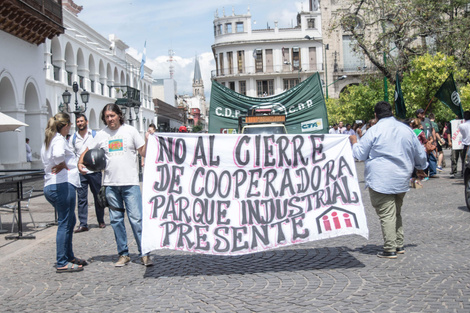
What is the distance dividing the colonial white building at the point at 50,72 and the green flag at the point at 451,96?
14.8m

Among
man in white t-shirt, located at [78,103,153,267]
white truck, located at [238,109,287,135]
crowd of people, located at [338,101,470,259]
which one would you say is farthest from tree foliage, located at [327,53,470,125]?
man in white t-shirt, located at [78,103,153,267]

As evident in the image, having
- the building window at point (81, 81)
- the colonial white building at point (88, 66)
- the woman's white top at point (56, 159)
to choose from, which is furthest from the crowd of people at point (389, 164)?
the building window at point (81, 81)

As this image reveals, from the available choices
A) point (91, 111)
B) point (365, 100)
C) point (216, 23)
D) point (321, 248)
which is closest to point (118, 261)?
point (321, 248)

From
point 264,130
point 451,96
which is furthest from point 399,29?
point 451,96

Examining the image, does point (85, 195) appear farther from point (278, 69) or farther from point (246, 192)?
point (278, 69)

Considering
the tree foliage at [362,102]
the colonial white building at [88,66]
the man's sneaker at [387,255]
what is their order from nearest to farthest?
the man's sneaker at [387,255], the colonial white building at [88,66], the tree foliage at [362,102]

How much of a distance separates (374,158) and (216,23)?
75.9 meters

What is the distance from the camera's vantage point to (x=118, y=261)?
676 centimetres

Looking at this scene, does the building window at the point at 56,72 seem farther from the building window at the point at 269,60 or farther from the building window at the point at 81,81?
the building window at the point at 269,60

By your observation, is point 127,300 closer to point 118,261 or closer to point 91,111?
point 118,261

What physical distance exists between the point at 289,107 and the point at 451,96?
8733mm

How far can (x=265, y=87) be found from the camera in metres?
76.4

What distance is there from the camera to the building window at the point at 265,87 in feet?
250

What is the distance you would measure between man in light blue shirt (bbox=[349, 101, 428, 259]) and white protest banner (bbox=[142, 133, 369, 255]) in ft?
0.93
